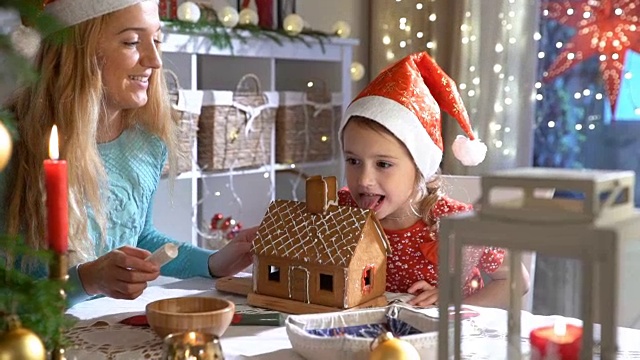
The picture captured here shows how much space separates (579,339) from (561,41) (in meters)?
2.50

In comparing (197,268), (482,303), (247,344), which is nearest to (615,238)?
(482,303)

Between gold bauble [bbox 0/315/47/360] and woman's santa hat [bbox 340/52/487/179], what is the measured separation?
1120 mm

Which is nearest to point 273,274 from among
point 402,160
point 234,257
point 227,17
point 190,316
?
point 234,257

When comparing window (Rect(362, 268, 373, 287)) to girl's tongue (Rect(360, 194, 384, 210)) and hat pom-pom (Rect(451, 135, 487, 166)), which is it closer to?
girl's tongue (Rect(360, 194, 384, 210))

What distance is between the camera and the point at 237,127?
9.77ft

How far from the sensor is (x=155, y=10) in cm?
188

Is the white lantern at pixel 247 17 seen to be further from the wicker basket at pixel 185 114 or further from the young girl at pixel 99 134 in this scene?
the young girl at pixel 99 134

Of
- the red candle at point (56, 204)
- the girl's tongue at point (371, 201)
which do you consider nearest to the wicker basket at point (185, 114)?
the girl's tongue at point (371, 201)

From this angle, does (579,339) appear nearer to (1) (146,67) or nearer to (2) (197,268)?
(2) (197,268)

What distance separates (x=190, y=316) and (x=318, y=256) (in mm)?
348

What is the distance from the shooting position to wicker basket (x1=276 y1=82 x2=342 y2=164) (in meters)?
3.17

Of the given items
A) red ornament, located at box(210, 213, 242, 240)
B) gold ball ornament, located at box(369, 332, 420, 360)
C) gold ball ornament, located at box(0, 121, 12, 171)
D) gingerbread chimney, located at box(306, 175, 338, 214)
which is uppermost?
gold ball ornament, located at box(0, 121, 12, 171)

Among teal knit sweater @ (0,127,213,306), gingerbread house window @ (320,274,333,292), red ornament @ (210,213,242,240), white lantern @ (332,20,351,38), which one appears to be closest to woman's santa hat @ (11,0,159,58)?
teal knit sweater @ (0,127,213,306)

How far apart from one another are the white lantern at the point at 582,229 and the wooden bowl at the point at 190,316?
37 cm
